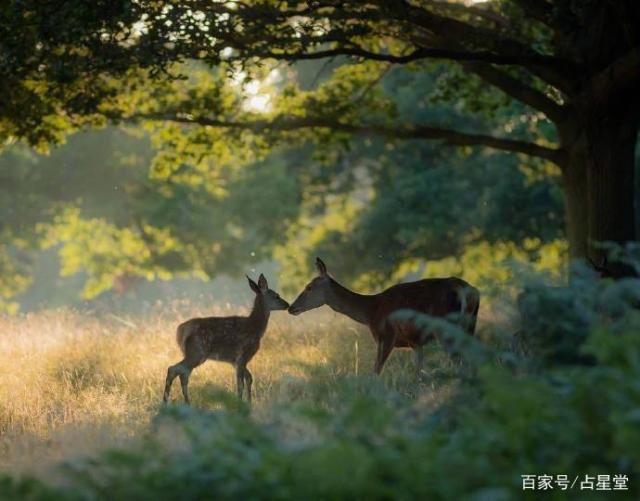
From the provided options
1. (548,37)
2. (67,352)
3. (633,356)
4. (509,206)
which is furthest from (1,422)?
(509,206)

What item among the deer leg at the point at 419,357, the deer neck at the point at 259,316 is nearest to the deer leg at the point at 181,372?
the deer neck at the point at 259,316

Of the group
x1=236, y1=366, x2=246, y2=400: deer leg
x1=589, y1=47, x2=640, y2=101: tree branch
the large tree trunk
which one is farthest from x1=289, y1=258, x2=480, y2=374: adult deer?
x1=589, y1=47, x2=640, y2=101: tree branch

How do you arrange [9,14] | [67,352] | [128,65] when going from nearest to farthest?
1. [9,14]
2. [128,65]
3. [67,352]

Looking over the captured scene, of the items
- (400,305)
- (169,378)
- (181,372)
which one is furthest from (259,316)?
(400,305)

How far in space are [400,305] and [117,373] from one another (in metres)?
3.50

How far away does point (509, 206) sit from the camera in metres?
30.3

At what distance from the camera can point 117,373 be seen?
1270 centimetres

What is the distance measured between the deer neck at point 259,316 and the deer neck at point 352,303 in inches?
42.8

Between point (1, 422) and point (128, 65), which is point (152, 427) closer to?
point (1, 422)

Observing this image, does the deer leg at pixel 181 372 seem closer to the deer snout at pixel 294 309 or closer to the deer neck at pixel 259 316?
the deer neck at pixel 259 316

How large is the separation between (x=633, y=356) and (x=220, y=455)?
2.15m

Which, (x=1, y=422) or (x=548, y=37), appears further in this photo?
(x=548, y=37)

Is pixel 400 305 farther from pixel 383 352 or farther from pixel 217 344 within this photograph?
pixel 217 344

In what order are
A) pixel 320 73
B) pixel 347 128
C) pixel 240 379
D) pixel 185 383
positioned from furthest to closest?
pixel 320 73 → pixel 347 128 → pixel 240 379 → pixel 185 383
